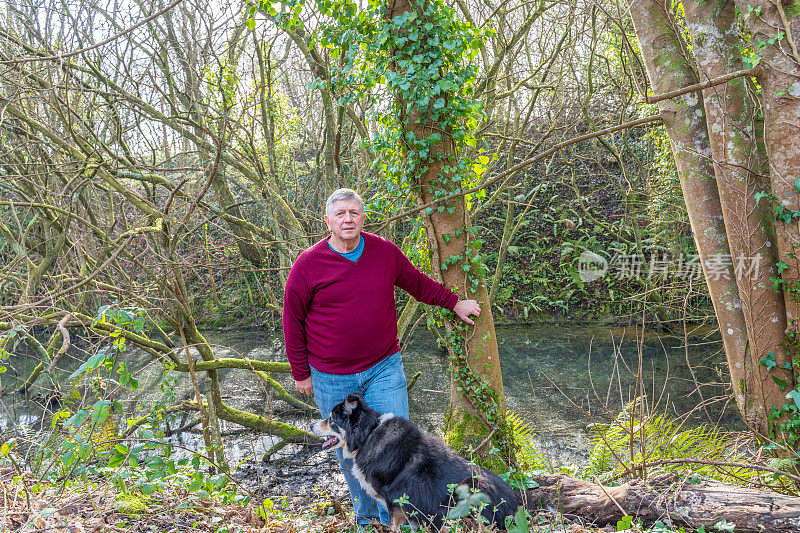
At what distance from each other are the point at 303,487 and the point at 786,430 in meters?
5.13

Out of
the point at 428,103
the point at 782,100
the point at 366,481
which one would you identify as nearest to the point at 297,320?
the point at 366,481

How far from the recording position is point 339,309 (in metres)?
3.55

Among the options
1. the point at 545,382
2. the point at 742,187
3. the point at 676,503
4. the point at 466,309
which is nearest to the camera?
the point at 676,503

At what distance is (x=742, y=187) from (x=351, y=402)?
3.32 metres

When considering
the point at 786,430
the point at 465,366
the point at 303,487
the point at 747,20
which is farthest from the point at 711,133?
the point at 303,487

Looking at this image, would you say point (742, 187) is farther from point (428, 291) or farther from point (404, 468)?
point (404, 468)

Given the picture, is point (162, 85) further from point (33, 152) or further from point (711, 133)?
point (711, 133)

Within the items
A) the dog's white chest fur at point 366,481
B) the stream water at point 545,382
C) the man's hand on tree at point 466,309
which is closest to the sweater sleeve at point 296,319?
the dog's white chest fur at point 366,481

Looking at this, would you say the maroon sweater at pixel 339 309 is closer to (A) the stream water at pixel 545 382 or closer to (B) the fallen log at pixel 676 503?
(B) the fallen log at pixel 676 503

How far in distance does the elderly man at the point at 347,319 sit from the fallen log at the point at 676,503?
123 centimetres

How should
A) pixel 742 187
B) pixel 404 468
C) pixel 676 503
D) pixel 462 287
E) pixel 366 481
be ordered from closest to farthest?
1. pixel 676 503
2. pixel 404 468
3. pixel 366 481
4. pixel 742 187
5. pixel 462 287

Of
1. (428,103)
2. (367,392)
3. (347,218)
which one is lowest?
(367,392)

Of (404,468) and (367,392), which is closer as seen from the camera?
(404,468)

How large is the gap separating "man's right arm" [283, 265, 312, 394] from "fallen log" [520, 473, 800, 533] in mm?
1793
